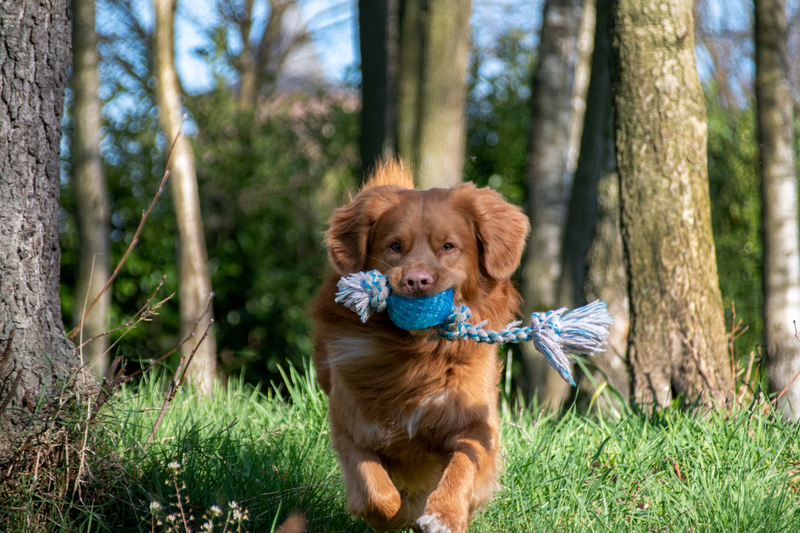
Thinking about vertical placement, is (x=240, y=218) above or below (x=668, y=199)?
below

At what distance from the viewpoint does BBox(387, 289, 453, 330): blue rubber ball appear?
3059 millimetres

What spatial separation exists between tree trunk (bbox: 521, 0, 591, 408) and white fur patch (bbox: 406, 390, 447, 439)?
4.75 meters

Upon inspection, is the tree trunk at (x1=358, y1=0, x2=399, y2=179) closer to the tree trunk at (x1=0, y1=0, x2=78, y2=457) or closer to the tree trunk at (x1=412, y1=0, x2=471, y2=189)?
the tree trunk at (x1=412, y1=0, x2=471, y2=189)

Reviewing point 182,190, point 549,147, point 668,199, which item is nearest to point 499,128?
point 549,147

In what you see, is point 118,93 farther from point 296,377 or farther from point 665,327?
point 665,327

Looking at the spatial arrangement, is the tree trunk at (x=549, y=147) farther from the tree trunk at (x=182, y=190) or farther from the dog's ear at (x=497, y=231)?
the dog's ear at (x=497, y=231)

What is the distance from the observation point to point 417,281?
2.93 m

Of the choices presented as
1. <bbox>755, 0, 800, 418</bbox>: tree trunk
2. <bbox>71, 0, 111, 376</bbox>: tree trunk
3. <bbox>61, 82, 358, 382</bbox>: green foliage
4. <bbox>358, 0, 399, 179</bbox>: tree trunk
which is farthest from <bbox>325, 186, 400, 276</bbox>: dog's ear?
<bbox>61, 82, 358, 382</bbox>: green foliage

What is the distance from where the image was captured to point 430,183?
7.08 meters

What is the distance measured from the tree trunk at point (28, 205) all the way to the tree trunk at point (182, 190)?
4.76 metres

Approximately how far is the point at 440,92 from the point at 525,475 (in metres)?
4.61

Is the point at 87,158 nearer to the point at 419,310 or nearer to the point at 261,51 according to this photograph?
the point at 419,310

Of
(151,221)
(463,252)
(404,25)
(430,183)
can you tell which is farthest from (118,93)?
(463,252)

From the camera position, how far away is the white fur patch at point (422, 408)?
3227 mm
